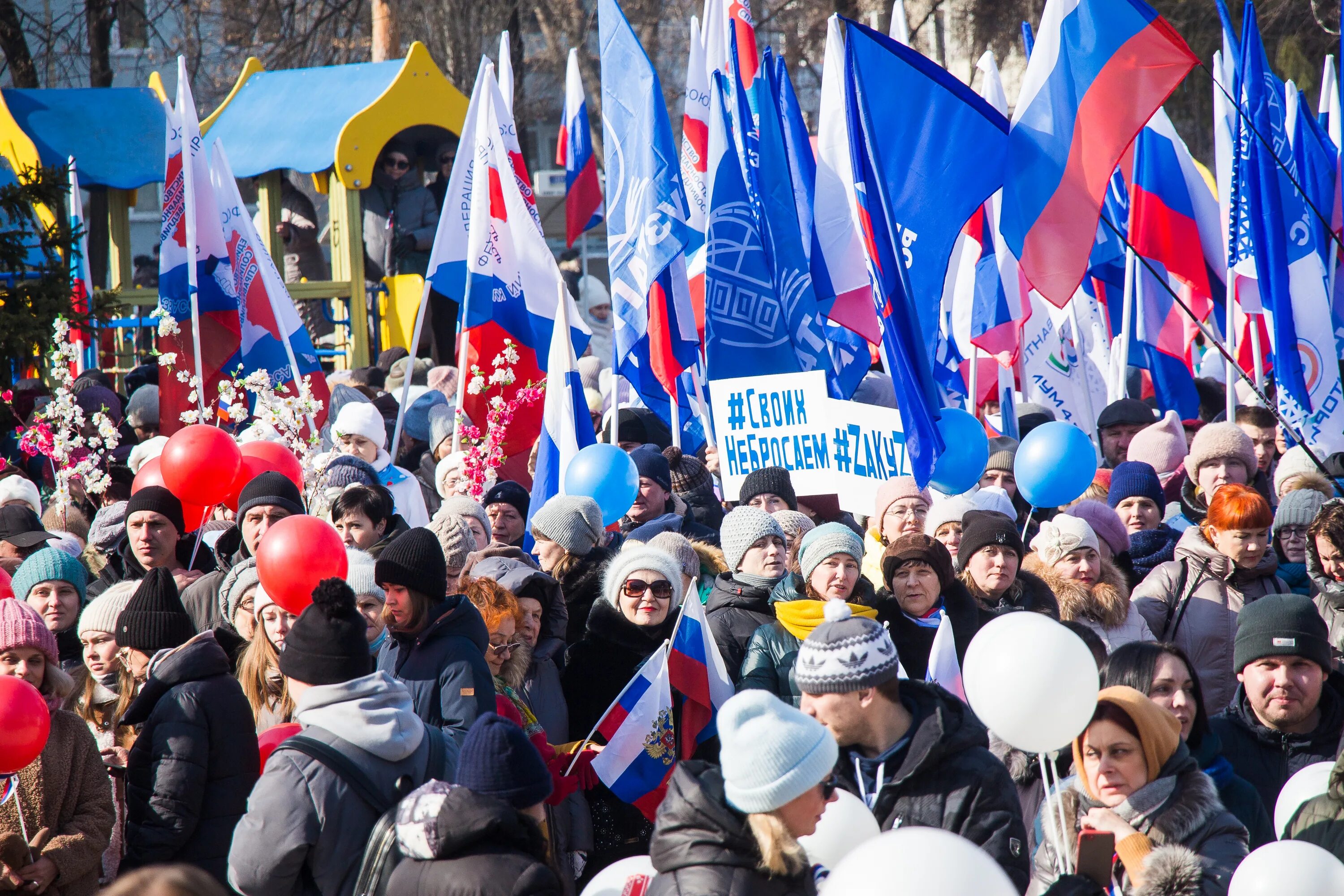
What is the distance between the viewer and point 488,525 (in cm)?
652

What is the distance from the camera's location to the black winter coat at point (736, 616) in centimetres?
539

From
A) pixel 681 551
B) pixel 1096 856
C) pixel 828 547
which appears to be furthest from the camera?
pixel 681 551

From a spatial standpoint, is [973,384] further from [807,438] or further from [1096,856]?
[1096,856]

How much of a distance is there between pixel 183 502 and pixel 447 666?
243cm

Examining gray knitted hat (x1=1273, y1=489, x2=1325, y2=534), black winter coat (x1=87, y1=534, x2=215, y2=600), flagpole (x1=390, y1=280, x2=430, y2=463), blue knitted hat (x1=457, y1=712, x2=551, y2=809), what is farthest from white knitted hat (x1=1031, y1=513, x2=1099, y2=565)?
flagpole (x1=390, y1=280, x2=430, y2=463)

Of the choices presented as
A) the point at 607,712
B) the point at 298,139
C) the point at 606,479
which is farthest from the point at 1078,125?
the point at 298,139

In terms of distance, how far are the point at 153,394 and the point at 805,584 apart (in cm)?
518

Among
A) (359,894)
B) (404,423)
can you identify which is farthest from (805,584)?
(404,423)

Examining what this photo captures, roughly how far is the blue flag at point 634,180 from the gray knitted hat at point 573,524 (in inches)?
103

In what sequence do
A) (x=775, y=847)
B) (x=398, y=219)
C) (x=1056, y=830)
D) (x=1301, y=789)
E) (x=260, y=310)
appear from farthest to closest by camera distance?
(x=398, y=219)
(x=260, y=310)
(x=1301, y=789)
(x=1056, y=830)
(x=775, y=847)

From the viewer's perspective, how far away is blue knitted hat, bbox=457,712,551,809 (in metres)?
3.19

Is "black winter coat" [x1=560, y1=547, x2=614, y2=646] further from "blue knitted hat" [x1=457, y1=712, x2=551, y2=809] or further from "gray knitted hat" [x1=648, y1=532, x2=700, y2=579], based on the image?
"blue knitted hat" [x1=457, y1=712, x2=551, y2=809]

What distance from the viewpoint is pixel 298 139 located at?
15922 mm

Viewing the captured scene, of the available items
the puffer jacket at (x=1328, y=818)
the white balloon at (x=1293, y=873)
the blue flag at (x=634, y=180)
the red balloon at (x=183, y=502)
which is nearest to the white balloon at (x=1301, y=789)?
the puffer jacket at (x=1328, y=818)
